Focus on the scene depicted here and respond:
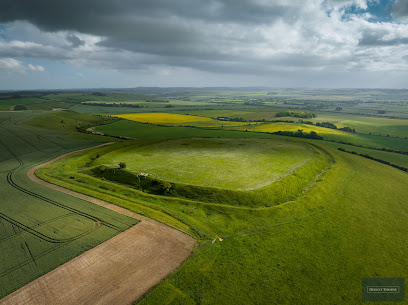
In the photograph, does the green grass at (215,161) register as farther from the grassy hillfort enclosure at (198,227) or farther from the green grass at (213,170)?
the grassy hillfort enclosure at (198,227)

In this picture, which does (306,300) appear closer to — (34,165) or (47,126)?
(34,165)

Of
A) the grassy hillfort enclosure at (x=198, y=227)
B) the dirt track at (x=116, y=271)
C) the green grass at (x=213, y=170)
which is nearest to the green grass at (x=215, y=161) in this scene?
the green grass at (x=213, y=170)

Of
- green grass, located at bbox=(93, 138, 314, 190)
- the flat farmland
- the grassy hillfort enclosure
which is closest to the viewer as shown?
the grassy hillfort enclosure

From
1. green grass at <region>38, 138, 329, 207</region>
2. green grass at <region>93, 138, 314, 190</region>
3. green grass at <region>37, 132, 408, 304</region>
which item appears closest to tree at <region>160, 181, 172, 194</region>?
green grass at <region>38, 138, 329, 207</region>

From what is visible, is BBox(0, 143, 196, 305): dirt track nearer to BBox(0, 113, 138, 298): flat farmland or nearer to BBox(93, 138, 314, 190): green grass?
BBox(0, 113, 138, 298): flat farmland

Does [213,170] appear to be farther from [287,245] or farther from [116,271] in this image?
[116,271]

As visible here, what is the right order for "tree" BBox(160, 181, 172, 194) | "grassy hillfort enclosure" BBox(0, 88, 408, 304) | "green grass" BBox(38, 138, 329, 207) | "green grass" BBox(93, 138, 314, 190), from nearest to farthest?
"grassy hillfort enclosure" BBox(0, 88, 408, 304), "green grass" BBox(38, 138, 329, 207), "tree" BBox(160, 181, 172, 194), "green grass" BBox(93, 138, 314, 190)

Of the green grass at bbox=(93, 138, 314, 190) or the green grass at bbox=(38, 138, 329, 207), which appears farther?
the green grass at bbox=(93, 138, 314, 190)
